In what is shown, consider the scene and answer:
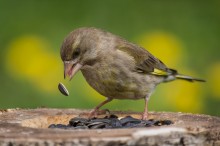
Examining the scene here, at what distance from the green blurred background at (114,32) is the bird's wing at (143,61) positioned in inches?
28.7

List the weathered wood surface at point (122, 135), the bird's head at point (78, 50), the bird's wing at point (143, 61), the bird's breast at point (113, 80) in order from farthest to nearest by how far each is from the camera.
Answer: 1. the bird's wing at point (143, 61)
2. the bird's breast at point (113, 80)
3. the bird's head at point (78, 50)
4. the weathered wood surface at point (122, 135)

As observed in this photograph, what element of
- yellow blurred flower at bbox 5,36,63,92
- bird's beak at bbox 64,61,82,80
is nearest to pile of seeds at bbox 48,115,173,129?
bird's beak at bbox 64,61,82,80

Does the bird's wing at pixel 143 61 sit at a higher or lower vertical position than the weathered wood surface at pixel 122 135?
higher

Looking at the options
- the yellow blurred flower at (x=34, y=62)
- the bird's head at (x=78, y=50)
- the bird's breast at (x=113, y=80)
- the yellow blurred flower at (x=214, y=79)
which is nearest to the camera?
the bird's head at (x=78, y=50)

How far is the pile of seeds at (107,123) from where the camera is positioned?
286 inches

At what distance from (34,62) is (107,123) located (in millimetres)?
2974

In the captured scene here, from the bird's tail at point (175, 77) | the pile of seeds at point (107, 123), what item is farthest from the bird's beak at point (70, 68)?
the bird's tail at point (175, 77)

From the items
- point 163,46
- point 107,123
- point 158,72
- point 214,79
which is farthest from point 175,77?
point 107,123

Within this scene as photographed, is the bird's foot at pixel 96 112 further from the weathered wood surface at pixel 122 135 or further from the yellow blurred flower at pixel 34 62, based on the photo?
the yellow blurred flower at pixel 34 62

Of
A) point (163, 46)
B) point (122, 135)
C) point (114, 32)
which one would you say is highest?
point (114, 32)

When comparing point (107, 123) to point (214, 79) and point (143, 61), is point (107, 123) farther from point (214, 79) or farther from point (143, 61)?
point (214, 79)

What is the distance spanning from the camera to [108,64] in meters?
8.30

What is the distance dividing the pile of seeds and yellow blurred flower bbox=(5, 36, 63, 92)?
7.90ft

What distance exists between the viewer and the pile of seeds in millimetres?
7270
